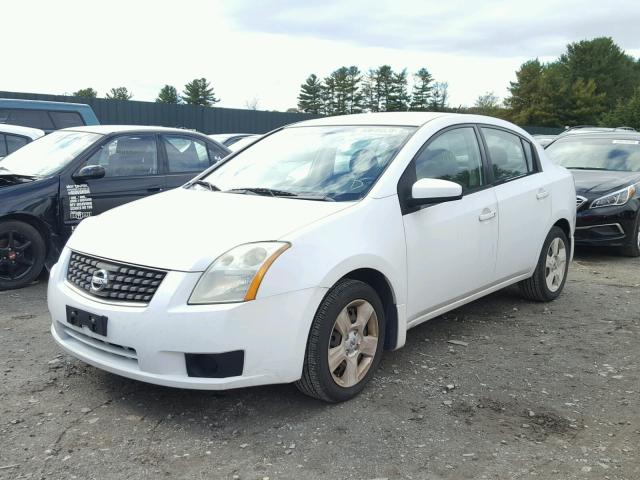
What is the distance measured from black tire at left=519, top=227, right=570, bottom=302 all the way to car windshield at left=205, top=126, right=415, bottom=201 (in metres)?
2.00

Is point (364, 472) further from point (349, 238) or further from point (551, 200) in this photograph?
point (551, 200)

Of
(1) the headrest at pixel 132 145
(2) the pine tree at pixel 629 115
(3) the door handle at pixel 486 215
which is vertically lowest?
(3) the door handle at pixel 486 215

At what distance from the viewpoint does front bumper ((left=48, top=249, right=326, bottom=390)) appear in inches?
118

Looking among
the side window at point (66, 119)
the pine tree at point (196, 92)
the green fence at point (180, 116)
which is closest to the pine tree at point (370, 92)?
the pine tree at point (196, 92)

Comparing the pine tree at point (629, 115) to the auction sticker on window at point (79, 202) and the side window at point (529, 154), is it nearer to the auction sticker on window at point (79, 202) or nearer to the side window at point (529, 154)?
the side window at point (529, 154)

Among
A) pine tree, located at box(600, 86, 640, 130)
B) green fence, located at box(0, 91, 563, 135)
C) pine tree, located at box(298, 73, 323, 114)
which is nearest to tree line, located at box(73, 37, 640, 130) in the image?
pine tree, located at box(298, 73, 323, 114)

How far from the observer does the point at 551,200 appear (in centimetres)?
543

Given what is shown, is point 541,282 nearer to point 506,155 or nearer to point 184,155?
point 506,155

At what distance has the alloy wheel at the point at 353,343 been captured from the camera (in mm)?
3439

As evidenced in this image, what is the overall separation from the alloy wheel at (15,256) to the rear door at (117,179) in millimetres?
452

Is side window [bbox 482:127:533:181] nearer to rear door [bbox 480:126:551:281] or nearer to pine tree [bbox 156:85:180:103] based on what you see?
rear door [bbox 480:126:551:281]

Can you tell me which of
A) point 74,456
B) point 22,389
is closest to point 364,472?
point 74,456

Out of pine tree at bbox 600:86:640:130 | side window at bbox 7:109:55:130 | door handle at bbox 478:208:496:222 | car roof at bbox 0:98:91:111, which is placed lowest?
door handle at bbox 478:208:496:222

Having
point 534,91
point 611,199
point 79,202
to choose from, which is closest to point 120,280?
point 79,202
